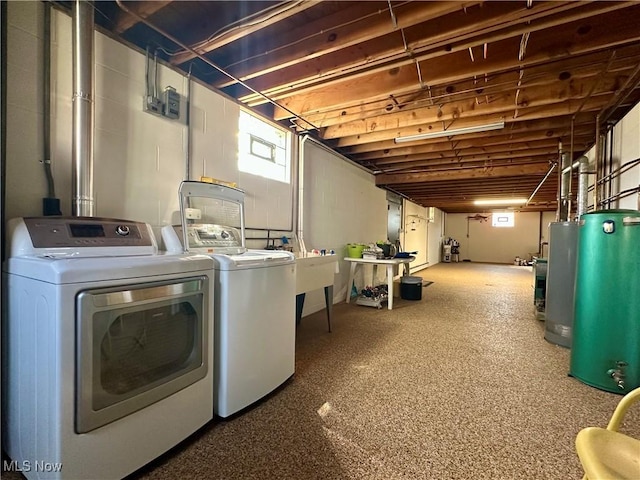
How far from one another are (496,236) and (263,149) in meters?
12.7

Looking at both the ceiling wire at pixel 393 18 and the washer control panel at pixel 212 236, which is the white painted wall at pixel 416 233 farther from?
the ceiling wire at pixel 393 18

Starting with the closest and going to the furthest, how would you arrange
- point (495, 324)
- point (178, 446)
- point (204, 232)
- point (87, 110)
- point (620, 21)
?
point (178, 446), point (87, 110), point (620, 21), point (204, 232), point (495, 324)

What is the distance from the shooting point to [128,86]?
76.7 inches

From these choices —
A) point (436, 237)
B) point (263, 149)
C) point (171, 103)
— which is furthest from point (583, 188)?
point (436, 237)

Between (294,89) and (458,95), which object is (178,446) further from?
(458,95)

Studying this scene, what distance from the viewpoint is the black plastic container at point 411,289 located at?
485 cm

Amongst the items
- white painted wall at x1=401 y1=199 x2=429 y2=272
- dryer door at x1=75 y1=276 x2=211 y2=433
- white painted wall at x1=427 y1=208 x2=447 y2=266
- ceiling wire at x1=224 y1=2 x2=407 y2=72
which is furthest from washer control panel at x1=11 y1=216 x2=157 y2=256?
white painted wall at x1=427 y1=208 x2=447 y2=266

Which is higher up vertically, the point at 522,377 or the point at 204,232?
the point at 204,232

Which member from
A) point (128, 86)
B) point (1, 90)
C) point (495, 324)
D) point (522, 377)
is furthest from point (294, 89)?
point (495, 324)

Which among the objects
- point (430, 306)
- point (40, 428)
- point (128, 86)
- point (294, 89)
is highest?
point (294, 89)

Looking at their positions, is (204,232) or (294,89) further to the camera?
(294,89)

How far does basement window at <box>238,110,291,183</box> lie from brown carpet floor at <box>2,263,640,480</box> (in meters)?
1.83

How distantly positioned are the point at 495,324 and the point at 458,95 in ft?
8.77

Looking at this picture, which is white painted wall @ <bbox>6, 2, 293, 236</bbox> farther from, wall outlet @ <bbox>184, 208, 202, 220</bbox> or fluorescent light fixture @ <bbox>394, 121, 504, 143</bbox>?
fluorescent light fixture @ <bbox>394, 121, 504, 143</bbox>
